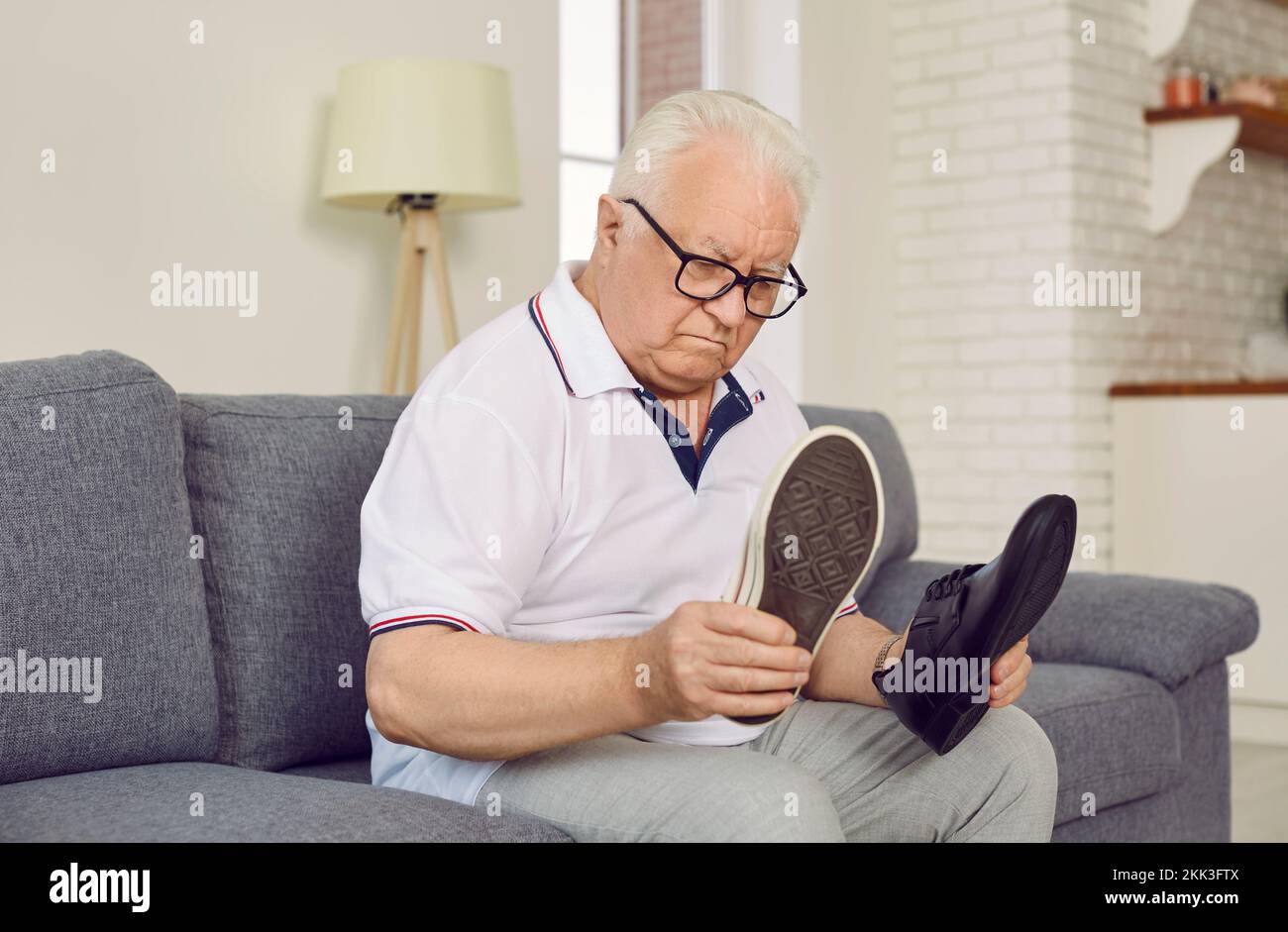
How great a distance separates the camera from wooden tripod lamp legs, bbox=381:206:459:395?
3.24 metres

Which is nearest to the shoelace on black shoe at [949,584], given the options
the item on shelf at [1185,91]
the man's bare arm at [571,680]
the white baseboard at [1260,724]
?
the man's bare arm at [571,680]

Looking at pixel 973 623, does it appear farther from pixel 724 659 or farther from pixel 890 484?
pixel 890 484

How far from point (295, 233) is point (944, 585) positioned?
2250 millimetres

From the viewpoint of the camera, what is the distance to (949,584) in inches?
56.4

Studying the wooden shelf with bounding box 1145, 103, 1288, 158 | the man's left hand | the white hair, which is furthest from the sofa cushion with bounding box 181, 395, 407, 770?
the wooden shelf with bounding box 1145, 103, 1288, 158

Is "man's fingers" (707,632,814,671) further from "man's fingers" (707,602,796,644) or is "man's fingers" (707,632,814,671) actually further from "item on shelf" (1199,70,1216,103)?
"item on shelf" (1199,70,1216,103)

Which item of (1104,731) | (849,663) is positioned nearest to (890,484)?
(1104,731)

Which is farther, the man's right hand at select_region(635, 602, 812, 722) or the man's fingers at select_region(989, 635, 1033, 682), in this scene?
the man's fingers at select_region(989, 635, 1033, 682)

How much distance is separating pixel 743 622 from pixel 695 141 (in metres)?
0.53

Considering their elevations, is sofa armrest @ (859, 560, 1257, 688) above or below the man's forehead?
below

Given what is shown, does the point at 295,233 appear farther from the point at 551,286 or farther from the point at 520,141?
the point at 551,286

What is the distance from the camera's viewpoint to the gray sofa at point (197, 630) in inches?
53.9

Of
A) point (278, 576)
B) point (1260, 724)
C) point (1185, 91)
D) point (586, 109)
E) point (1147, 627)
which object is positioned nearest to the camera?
point (278, 576)

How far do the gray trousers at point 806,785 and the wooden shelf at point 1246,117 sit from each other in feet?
11.3
